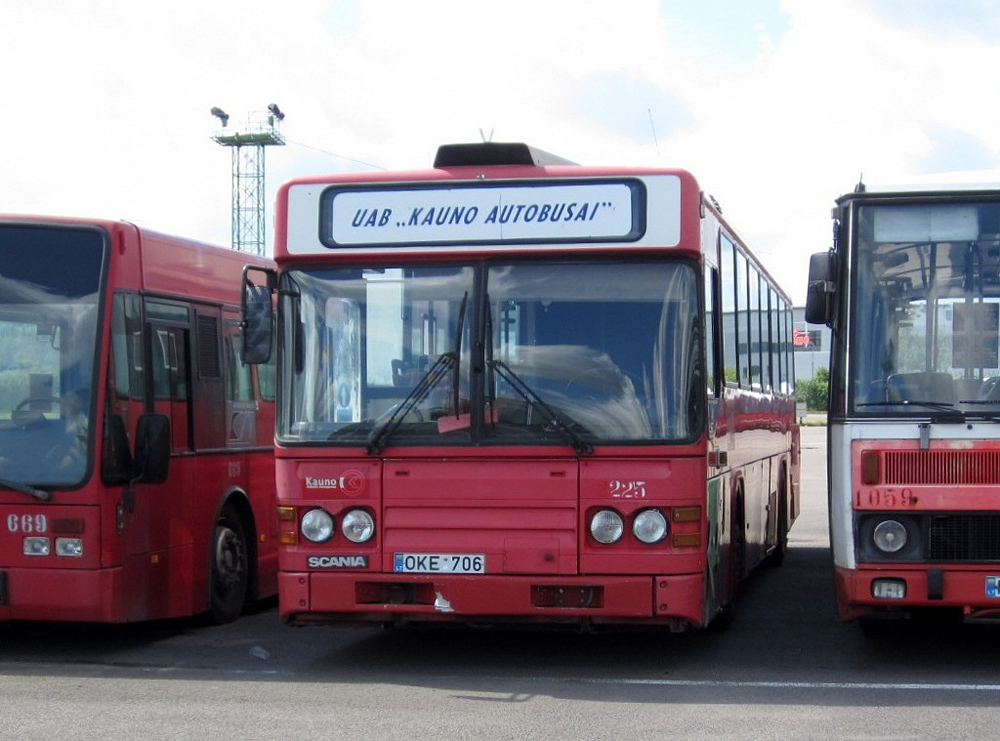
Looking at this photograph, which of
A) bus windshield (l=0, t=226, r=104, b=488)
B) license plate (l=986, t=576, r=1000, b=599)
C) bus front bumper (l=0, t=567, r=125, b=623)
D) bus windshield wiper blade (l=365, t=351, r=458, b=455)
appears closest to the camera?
license plate (l=986, t=576, r=1000, b=599)

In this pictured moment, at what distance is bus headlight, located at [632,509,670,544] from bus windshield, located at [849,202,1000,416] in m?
1.35

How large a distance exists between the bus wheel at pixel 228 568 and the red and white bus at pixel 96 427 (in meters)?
0.35

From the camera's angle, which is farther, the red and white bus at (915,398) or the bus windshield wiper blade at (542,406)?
the bus windshield wiper blade at (542,406)

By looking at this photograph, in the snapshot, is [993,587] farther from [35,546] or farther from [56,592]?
[35,546]

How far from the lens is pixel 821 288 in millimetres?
9711

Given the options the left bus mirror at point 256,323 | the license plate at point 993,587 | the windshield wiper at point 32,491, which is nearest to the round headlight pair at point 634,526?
the license plate at point 993,587

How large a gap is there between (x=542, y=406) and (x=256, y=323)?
1823 millimetres

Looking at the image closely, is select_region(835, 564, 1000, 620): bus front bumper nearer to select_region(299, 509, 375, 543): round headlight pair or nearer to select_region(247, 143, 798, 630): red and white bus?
select_region(247, 143, 798, 630): red and white bus

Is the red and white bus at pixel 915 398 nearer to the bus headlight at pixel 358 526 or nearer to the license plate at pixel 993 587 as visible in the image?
the license plate at pixel 993 587

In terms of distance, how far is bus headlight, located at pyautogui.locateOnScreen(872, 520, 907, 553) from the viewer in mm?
9312

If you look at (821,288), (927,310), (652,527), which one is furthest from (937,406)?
(652,527)

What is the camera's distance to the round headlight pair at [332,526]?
31.5ft

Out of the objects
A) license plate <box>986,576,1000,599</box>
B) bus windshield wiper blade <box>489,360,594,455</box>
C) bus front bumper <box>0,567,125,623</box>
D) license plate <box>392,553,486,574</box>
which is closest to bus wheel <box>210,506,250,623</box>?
bus front bumper <box>0,567,125,623</box>

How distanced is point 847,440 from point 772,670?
1636 millimetres
